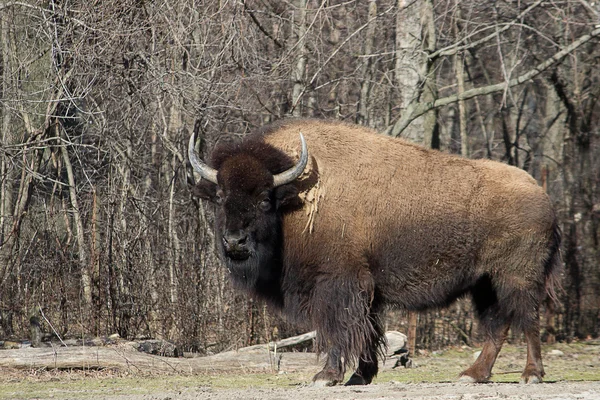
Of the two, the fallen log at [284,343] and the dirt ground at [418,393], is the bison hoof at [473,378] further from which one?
the fallen log at [284,343]

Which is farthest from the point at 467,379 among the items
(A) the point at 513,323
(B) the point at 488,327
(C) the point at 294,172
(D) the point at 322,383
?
(C) the point at 294,172

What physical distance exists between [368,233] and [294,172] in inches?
39.0

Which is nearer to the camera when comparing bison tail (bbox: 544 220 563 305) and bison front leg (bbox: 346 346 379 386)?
bison front leg (bbox: 346 346 379 386)

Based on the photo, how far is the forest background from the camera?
11305 millimetres

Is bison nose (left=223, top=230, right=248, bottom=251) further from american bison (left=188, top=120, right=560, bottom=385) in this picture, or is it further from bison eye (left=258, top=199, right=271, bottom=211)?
bison eye (left=258, top=199, right=271, bottom=211)

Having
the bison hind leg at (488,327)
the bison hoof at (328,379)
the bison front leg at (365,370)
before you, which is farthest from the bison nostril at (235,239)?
the bison hind leg at (488,327)

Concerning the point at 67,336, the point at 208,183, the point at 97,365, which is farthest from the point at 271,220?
the point at 67,336

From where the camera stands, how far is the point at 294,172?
8039 millimetres

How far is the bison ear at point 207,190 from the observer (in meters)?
8.40

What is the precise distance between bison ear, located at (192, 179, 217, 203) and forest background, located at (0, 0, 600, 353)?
2.36 metres

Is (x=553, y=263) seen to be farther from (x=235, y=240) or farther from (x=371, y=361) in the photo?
(x=235, y=240)

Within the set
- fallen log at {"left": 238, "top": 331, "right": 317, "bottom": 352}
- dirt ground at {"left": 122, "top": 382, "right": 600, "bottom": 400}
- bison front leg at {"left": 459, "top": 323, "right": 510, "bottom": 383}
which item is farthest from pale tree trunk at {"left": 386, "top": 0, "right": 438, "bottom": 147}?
dirt ground at {"left": 122, "top": 382, "right": 600, "bottom": 400}

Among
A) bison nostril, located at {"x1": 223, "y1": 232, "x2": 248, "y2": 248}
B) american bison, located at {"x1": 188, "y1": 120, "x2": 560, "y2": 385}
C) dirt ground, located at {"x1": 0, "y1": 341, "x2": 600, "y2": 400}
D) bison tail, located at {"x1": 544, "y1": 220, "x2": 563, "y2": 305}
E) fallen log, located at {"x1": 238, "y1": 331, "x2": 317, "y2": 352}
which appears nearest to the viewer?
dirt ground, located at {"x1": 0, "y1": 341, "x2": 600, "y2": 400}

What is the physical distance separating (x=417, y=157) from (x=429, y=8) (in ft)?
14.4
